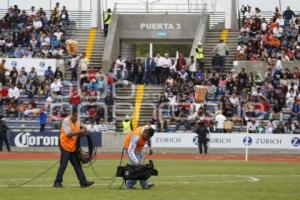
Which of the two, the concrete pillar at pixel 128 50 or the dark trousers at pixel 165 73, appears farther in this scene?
the concrete pillar at pixel 128 50

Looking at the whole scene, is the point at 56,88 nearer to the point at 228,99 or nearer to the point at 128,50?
the point at 228,99

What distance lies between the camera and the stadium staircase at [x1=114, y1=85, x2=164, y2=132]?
4709 cm

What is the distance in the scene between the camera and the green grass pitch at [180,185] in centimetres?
1811

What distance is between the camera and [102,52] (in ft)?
178

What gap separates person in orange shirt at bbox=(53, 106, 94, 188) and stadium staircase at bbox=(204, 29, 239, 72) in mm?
31751

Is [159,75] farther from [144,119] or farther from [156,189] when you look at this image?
[156,189]

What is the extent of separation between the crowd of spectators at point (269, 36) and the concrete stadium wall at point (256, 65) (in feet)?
1.45

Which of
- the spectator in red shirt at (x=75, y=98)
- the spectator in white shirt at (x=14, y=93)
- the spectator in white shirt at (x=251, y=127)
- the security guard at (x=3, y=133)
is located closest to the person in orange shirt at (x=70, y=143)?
the security guard at (x=3, y=133)

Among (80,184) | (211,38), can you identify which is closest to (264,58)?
(211,38)

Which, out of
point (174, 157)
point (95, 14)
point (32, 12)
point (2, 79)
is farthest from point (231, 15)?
point (174, 157)

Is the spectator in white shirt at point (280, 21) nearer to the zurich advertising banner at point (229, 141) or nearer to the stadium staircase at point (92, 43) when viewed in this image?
the stadium staircase at point (92, 43)

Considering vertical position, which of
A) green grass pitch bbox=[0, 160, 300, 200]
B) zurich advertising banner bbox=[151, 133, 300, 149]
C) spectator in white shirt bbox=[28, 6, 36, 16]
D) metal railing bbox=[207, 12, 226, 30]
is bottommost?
zurich advertising banner bbox=[151, 133, 300, 149]

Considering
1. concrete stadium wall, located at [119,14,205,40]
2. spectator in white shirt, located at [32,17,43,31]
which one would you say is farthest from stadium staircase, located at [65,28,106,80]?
spectator in white shirt, located at [32,17,43,31]

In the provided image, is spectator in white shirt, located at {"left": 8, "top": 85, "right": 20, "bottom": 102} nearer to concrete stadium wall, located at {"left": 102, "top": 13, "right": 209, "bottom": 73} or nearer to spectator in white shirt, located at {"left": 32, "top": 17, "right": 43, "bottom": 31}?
spectator in white shirt, located at {"left": 32, "top": 17, "right": 43, "bottom": 31}
